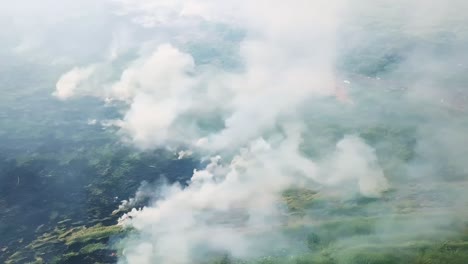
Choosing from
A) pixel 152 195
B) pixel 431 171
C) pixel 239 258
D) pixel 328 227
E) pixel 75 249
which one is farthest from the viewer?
pixel 152 195

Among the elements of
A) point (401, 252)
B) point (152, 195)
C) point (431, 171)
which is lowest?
point (401, 252)

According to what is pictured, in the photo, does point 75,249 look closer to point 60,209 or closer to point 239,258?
point 60,209

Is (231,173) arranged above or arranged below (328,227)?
above

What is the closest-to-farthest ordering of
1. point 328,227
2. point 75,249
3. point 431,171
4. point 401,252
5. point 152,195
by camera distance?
point 401,252 < point 328,227 < point 75,249 < point 431,171 < point 152,195

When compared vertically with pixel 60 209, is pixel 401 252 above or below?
below

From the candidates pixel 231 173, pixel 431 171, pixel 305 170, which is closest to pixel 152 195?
pixel 231 173

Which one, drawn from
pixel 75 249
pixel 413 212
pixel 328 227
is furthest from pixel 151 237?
pixel 413 212

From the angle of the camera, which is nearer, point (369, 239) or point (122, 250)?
point (369, 239)

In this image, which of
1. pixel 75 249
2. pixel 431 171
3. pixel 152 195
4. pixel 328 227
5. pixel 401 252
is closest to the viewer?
pixel 401 252

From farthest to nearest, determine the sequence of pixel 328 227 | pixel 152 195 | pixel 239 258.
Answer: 1. pixel 152 195
2. pixel 328 227
3. pixel 239 258
